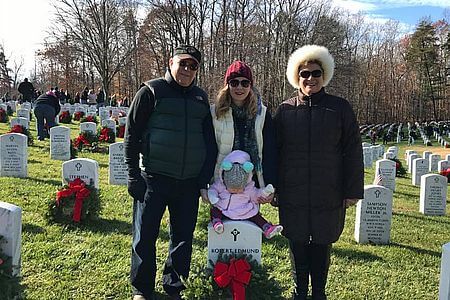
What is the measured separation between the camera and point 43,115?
13469 millimetres

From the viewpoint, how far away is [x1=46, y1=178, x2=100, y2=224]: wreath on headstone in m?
5.77

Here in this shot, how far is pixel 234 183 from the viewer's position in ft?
11.8

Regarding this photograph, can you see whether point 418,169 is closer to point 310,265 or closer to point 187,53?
point 310,265

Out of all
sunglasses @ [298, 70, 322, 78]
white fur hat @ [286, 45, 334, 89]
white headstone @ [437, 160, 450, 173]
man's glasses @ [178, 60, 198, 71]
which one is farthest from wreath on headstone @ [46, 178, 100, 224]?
white headstone @ [437, 160, 450, 173]

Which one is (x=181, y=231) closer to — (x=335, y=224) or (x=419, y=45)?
(x=335, y=224)

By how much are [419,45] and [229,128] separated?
5480 cm

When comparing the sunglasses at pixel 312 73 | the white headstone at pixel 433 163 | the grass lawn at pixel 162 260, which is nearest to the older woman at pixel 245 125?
the sunglasses at pixel 312 73

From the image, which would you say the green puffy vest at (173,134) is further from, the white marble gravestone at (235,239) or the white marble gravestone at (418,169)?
the white marble gravestone at (418,169)

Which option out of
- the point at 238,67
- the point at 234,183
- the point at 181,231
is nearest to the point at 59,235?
the point at 181,231

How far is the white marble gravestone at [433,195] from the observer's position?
9.05 meters

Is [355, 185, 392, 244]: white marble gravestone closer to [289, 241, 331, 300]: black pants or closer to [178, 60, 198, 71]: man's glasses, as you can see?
[289, 241, 331, 300]: black pants

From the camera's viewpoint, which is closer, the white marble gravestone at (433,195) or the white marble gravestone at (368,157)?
the white marble gravestone at (433,195)

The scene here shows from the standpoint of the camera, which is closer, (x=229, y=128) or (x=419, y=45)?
(x=229, y=128)

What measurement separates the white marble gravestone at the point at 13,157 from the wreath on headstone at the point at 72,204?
3238 mm
